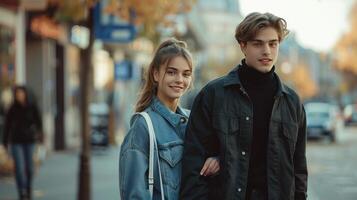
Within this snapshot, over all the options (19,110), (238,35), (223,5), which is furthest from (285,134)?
(223,5)

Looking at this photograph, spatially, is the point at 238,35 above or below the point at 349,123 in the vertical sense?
above

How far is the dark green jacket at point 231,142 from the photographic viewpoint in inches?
134

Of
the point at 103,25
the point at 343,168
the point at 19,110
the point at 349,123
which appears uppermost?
the point at 103,25

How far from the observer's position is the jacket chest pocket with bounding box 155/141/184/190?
3.60 m

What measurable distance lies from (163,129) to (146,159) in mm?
193

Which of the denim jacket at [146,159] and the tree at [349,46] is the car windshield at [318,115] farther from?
the denim jacket at [146,159]

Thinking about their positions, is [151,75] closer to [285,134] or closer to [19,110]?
[285,134]

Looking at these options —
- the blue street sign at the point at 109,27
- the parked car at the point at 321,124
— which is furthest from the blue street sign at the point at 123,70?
the parked car at the point at 321,124

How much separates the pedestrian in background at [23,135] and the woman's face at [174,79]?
7421 millimetres

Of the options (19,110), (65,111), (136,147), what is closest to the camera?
(136,147)

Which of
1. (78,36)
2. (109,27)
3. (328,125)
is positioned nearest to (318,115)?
(328,125)

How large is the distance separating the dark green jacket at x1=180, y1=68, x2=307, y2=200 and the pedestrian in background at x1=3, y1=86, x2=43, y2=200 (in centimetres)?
778

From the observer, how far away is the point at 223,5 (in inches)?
5507

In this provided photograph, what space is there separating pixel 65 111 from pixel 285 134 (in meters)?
20.2
